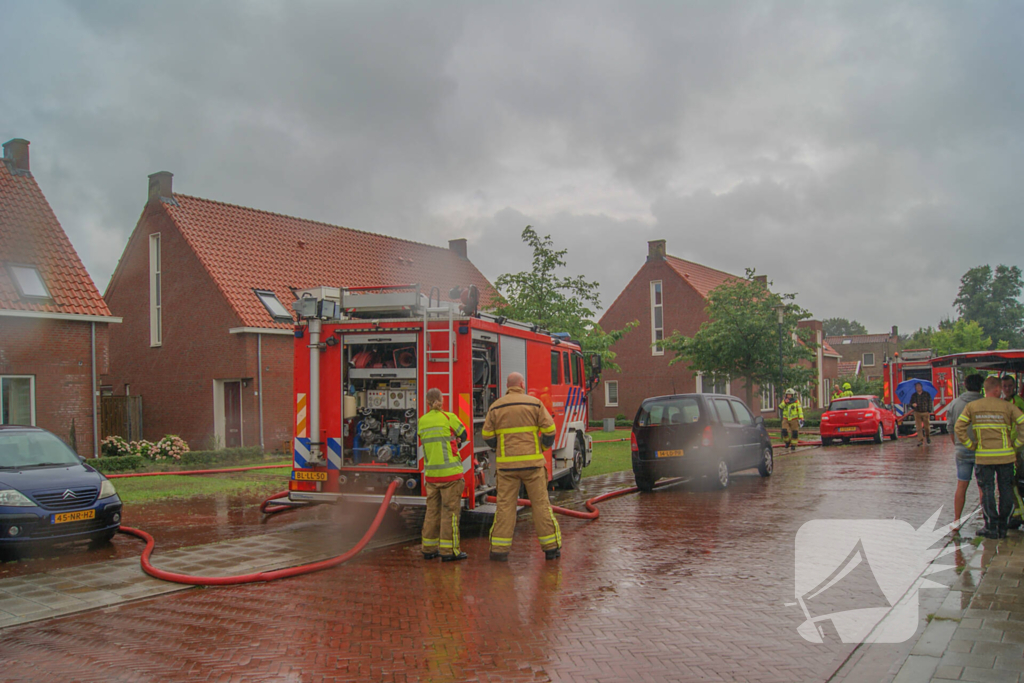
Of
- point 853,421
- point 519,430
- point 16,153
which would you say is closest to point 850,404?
point 853,421

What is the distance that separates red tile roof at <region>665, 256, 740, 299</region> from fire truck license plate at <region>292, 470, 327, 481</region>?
107 feet

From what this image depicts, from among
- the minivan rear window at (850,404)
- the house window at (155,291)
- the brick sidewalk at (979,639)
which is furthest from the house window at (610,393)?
the brick sidewalk at (979,639)

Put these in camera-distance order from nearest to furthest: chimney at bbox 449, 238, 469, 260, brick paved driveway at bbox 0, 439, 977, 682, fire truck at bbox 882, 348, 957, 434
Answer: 1. brick paved driveway at bbox 0, 439, 977, 682
2. fire truck at bbox 882, 348, 957, 434
3. chimney at bbox 449, 238, 469, 260

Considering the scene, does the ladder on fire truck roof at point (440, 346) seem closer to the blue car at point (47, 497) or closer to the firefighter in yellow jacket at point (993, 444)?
the blue car at point (47, 497)

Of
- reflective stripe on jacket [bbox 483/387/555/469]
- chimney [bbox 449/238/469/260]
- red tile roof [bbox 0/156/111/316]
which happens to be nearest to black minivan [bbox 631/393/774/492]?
reflective stripe on jacket [bbox 483/387/555/469]

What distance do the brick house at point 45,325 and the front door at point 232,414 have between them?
4430 mm

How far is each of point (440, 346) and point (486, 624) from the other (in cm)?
400

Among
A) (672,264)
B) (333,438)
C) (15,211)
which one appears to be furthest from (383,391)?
(672,264)

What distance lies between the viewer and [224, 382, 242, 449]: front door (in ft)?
72.0

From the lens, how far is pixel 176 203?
79.0ft

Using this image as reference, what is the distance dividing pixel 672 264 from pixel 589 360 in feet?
91.9

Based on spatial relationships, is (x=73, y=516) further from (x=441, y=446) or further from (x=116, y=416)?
(x=116, y=416)

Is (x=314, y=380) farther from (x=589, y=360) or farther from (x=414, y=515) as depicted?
(x=589, y=360)

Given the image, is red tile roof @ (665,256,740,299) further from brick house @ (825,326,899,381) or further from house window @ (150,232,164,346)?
brick house @ (825,326,899,381)
